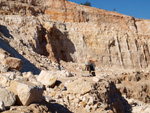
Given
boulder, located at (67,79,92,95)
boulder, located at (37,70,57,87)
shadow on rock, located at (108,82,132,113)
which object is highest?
boulder, located at (37,70,57,87)

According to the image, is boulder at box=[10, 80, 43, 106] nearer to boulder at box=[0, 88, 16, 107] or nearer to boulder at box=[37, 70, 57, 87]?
boulder at box=[0, 88, 16, 107]

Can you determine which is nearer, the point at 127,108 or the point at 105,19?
the point at 127,108

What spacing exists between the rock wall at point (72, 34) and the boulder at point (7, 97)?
12534mm

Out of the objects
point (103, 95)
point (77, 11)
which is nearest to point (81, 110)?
point (103, 95)

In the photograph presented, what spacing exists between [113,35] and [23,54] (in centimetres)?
1685

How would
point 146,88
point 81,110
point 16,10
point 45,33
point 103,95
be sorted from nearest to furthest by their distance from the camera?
point 81,110
point 103,95
point 146,88
point 45,33
point 16,10

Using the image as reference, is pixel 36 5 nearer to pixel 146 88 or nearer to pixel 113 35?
pixel 113 35

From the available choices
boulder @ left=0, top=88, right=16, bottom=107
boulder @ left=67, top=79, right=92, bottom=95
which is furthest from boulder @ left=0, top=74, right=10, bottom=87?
boulder @ left=67, top=79, right=92, bottom=95

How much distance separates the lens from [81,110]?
5.25 metres

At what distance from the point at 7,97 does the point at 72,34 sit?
819 inches

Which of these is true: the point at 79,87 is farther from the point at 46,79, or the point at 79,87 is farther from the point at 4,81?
the point at 4,81

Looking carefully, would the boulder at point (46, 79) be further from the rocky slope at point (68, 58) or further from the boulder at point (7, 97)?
the boulder at point (7, 97)

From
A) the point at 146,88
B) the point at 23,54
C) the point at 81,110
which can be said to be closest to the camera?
the point at 81,110

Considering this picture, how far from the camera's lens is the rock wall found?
18.4 metres
